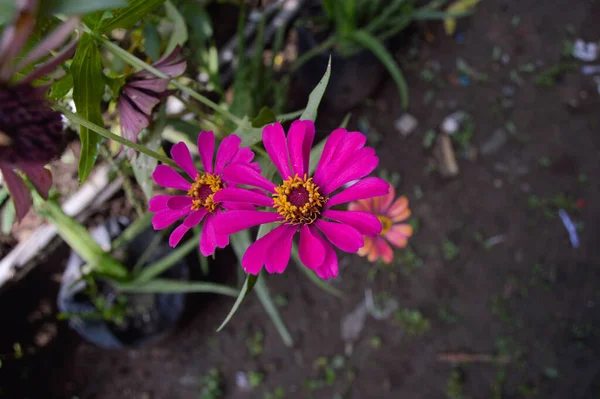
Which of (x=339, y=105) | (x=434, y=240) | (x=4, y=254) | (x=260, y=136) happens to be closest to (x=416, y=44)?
(x=339, y=105)

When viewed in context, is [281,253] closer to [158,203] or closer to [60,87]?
[158,203]

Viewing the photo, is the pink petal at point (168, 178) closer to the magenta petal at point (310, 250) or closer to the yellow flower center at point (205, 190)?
the yellow flower center at point (205, 190)

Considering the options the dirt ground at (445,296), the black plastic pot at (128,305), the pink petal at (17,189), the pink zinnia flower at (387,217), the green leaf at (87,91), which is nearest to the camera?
the pink petal at (17,189)

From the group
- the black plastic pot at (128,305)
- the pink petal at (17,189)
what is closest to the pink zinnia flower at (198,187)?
the pink petal at (17,189)

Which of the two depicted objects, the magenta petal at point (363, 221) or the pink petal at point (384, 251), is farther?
the pink petal at point (384, 251)

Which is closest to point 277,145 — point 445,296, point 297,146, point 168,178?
point 297,146

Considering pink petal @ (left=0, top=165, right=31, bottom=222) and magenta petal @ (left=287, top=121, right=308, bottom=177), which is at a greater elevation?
pink petal @ (left=0, top=165, right=31, bottom=222)

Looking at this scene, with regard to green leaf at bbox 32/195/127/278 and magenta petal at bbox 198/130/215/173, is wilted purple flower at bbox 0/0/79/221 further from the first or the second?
green leaf at bbox 32/195/127/278

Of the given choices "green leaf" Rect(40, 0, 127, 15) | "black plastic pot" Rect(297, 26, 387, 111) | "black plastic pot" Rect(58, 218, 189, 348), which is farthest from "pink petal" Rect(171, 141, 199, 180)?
"black plastic pot" Rect(297, 26, 387, 111)
